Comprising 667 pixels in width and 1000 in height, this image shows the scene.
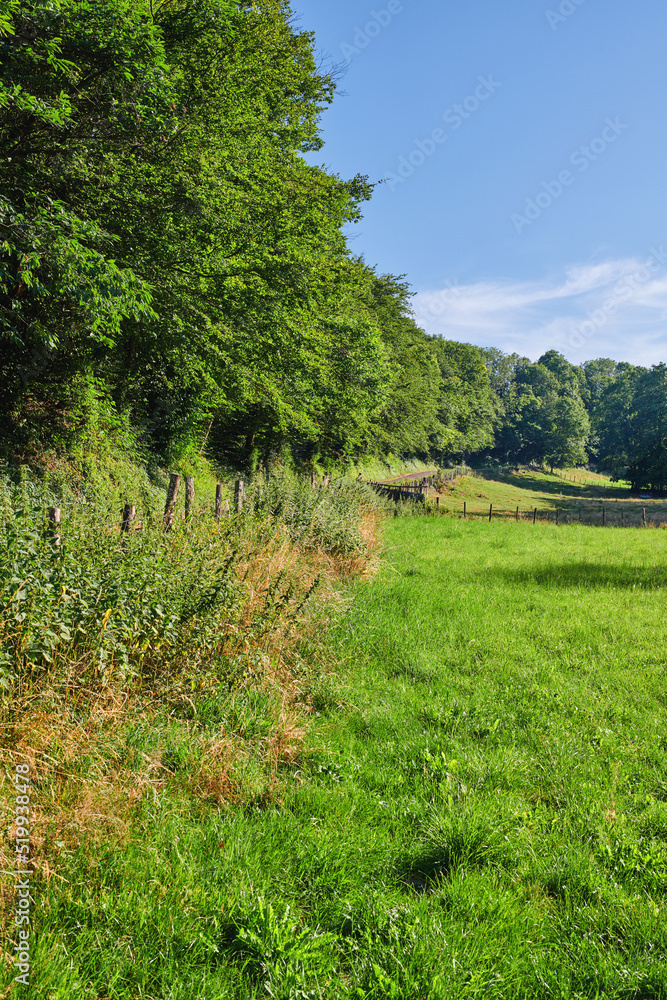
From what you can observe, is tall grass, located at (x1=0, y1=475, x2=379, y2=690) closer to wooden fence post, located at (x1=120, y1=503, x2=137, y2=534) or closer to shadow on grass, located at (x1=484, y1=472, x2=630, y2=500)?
wooden fence post, located at (x1=120, y1=503, x2=137, y2=534)

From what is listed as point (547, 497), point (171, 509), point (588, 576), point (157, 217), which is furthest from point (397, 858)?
point (547, 497)

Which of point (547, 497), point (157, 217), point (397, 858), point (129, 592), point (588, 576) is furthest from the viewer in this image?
point (547, 497)

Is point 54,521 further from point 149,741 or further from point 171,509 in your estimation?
point 149,741

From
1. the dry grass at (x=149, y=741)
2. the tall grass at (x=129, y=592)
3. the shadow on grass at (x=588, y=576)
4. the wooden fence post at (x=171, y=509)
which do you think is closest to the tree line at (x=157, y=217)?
the wooden fence post at (x=171, y=509)

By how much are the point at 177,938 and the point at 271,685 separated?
239 cm

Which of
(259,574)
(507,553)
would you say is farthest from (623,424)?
(259,574)

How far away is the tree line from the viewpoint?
25.5 feet

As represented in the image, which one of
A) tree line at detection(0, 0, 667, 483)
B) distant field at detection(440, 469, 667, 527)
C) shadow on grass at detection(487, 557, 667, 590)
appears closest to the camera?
tree line at detection(0, 0, 667, 483)

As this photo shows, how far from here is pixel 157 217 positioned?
10633 millimetres

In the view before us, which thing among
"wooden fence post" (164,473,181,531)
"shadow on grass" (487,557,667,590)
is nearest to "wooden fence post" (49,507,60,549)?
"wooden fence post" (164,473,181,531)

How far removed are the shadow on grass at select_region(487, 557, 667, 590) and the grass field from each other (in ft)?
16.5

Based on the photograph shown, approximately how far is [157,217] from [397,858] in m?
12.3

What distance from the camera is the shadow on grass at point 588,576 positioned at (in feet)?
35.7

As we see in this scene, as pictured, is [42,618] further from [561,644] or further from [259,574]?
[561,644]
